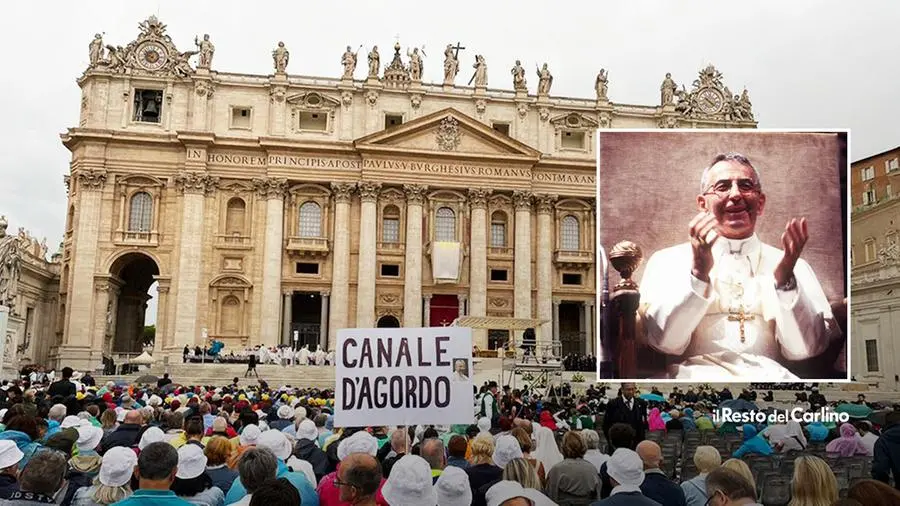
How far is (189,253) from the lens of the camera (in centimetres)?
4672

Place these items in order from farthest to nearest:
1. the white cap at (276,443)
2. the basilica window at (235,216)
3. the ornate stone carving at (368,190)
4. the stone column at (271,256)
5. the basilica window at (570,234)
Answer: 1. the basilica window at (570,234)
2. the ornate stone carving at (368,190)
3. the basilica window at (235,216)
4. the stone column at (271,256)
5. the white cap at (276,443)

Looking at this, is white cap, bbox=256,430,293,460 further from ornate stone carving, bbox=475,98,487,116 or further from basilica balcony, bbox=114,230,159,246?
ornate stone carving, bbox=475,98,487,116

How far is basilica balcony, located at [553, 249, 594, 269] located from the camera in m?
51.7

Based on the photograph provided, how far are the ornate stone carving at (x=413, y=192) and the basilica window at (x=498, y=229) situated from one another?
5.47 metres

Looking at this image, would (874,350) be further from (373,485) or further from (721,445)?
(373,485)

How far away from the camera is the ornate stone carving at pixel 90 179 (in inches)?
1845

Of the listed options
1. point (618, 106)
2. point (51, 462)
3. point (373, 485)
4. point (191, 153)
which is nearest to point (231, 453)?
point (51, 462)

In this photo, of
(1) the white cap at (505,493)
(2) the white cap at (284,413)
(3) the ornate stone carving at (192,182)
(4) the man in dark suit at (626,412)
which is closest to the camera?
(1) the white cap at (505,493)

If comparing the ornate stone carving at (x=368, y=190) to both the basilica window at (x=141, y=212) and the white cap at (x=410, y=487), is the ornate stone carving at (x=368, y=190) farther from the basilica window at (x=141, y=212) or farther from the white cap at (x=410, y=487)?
the white cap at (x=410, y=487)

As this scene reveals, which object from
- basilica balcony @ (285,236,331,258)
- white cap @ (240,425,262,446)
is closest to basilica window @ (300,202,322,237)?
basilica balcony @ (285,236,331,258)

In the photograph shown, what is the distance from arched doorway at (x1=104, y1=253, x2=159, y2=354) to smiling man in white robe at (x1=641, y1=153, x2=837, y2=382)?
141 ft

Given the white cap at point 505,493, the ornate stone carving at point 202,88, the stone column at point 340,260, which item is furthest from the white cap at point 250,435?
Answer: the ornate stone carving at point 202,88

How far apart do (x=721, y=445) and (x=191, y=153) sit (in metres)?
41.5

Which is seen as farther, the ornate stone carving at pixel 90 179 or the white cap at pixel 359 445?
the ornate stone carving at pixel 90 179
